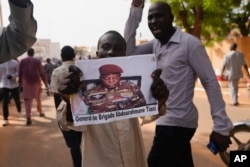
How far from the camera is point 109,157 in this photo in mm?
1921

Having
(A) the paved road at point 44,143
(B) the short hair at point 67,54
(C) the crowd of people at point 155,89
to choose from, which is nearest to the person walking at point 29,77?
(A) the paved road at point 44,143

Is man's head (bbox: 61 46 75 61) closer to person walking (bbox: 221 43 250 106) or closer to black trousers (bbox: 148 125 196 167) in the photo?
black trousers (bbox: 148 125 196 167)

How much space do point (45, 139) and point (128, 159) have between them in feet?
15.3

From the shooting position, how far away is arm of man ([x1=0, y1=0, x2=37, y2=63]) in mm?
1301

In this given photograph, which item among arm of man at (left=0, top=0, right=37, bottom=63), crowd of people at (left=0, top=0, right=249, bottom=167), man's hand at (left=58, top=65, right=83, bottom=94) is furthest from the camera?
man's hand at (left=58, top=65, right=83, bottom=94)

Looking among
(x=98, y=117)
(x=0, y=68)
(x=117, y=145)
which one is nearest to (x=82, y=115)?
(x=98, y=117)

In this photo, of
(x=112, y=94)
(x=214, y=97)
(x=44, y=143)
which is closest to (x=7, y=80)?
(x=44, y=143)

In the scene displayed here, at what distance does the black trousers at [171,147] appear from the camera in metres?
2.63

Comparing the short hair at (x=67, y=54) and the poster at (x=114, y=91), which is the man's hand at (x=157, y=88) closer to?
the poster at (x=114, y=91)

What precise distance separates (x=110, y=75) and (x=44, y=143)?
15.1 feet

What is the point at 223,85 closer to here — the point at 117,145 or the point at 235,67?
the point at 235,67

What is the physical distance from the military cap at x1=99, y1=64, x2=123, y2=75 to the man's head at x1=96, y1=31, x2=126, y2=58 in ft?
0.64

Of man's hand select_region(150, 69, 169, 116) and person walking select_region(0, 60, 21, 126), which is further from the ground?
man's hand select_region(150, 69, 169, 116)

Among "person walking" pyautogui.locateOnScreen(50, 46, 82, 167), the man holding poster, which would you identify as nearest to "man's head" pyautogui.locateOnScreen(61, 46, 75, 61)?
"person walking" pyautogui.locateOnScreen(50, 46, 82, 167)
